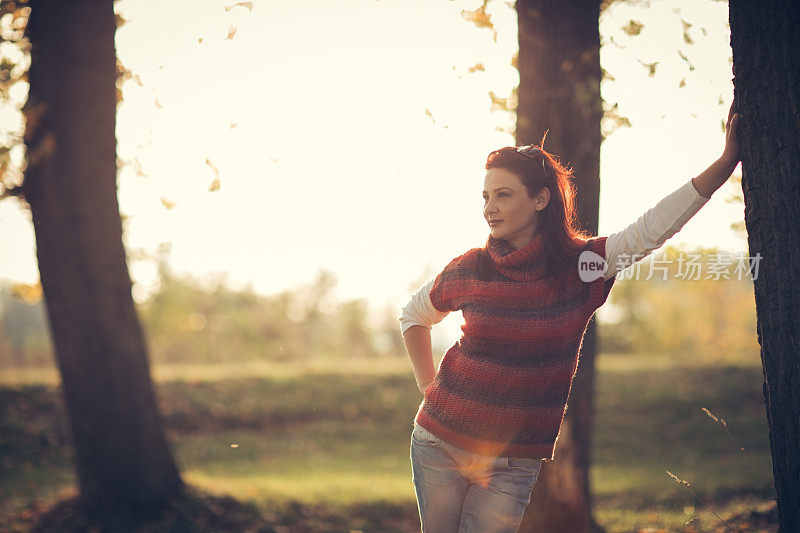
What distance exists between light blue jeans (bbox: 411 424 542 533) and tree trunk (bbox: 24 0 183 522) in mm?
4199

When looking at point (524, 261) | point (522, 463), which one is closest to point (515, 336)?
point (524, 261)

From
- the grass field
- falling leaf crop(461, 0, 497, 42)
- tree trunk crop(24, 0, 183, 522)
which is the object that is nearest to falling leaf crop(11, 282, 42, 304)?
tree trunk crop(24, 0, 183, 522)

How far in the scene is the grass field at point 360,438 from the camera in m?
7.61

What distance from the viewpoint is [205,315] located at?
4250 cm

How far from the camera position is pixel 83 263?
602 cm

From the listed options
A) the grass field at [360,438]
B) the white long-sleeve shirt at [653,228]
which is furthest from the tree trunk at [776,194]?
the grass field at [360,438]

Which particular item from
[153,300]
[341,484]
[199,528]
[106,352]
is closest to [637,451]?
[341,484]

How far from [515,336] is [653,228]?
66 cm

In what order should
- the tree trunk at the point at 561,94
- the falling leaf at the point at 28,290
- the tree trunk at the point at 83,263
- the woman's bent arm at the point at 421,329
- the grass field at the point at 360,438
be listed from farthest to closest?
the falling leaf at the point at 28,290 < the grass field at the point at 360,438 < the tree trunk at the point at 83,263 < the tree trunk at the point at 561,94 < the woman's bent arm at the point at 421,329

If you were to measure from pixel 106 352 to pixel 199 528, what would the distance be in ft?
5.81

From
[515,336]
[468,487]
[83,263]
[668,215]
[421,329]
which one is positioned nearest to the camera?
[668,215]

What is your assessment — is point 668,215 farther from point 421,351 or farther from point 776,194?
point 421,351

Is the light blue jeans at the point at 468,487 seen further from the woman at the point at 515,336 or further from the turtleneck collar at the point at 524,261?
the turtleneck collar at the point at 524,261

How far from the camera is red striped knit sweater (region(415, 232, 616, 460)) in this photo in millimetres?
2605
